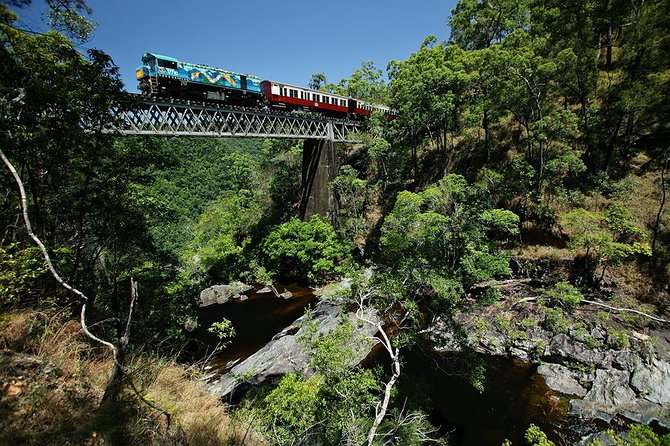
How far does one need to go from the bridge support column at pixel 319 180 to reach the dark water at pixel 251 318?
645 centimetres

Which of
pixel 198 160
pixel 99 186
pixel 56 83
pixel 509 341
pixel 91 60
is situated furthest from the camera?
pixel 198 160

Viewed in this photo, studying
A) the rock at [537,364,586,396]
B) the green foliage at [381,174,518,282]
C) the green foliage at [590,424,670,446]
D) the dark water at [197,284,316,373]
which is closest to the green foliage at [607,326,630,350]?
the rock at [537,364,586,396]

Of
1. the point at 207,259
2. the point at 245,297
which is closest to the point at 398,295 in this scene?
the point at 245,297

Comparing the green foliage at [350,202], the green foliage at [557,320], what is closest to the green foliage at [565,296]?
the green foliage at [557,320]

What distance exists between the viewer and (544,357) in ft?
39.8

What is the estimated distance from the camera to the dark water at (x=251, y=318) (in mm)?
14180

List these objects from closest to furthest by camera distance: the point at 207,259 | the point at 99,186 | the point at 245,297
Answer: the point at 99,186
the point at 245,297
the point at 207,259

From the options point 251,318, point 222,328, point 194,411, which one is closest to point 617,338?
point 222,328

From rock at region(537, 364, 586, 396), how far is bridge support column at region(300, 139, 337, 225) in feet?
56.1

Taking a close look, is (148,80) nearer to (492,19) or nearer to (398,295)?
(398,295)

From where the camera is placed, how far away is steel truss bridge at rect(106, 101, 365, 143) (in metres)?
15.1

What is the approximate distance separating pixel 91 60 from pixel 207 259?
21.1 meters

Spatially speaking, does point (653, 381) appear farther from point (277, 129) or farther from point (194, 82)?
point (194, 82)

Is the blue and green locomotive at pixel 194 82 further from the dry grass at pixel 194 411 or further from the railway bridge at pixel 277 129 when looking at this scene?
the dry grass at pixel 194 411
